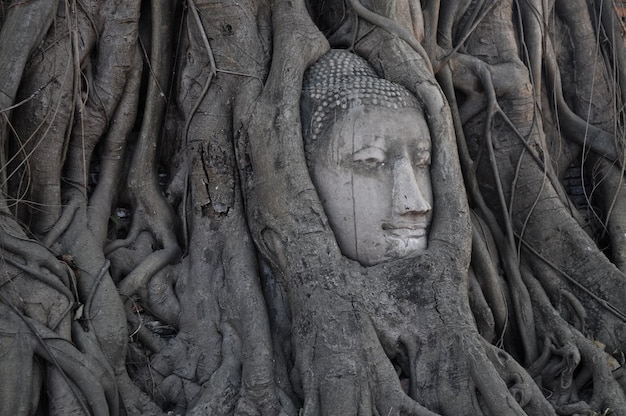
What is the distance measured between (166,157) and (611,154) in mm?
2483

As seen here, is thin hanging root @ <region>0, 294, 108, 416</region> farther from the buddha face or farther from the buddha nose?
the buddha nose

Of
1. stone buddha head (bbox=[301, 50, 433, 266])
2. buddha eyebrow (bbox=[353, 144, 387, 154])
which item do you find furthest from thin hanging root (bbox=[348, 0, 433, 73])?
buddha eyebrow (bbox=[353, 144, 387, 154])

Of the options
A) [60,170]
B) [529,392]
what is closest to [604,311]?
[529,392]

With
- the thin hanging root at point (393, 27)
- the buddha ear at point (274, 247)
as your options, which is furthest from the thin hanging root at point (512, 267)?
the buddha ear at point (274, 247)

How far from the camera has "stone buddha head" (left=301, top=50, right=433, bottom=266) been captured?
3.39 meters

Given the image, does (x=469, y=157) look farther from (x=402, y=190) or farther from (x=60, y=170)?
(x=60, y=170)

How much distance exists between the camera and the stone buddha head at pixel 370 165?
11.1 feet

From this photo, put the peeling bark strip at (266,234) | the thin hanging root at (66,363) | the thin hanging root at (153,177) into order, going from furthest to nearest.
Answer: the thin hanging root at (153,177) < the peeling bark strip at (266,234) < the thin hanging root at (66,363)

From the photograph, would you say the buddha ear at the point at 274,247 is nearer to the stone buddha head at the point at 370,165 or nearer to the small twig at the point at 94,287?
the stone buddha head at the point at 370,165

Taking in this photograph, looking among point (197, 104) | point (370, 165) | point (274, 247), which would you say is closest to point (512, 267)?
point (370, 165)

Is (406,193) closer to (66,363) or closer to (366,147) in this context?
(366,147)

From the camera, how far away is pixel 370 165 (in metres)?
3.43

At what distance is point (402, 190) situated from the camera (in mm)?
3381

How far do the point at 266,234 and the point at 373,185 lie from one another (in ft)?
1.69
